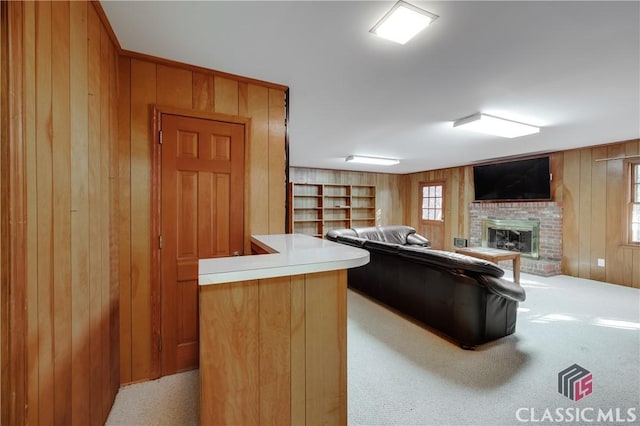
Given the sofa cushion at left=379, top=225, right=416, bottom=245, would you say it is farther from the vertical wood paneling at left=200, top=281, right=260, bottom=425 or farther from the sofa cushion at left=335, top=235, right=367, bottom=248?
the vertical wood paneling at left=200, top=281, right=260, bottom=425

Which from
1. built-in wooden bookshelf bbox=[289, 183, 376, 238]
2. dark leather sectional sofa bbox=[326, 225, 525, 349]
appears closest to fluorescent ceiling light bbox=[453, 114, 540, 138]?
dark leather sectional sofa bbox=[326, 225, 525, 349]

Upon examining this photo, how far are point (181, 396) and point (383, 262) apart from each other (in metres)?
2.49

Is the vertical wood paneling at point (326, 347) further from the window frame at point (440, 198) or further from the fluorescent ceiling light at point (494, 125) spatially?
the window frame at point (440, 198)

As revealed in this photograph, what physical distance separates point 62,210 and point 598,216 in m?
6.75

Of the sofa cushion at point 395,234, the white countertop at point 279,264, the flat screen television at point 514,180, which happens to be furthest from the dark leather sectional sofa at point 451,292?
the flat screen television at point 514,180

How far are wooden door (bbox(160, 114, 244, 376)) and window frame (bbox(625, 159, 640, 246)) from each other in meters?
5.89

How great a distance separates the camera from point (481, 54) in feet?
6.14

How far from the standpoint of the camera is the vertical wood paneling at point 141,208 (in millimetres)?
1924

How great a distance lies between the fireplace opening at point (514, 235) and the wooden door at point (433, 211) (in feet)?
4.48

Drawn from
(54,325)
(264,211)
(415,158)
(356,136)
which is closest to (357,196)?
(415,158)

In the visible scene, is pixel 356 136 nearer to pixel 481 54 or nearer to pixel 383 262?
pixel 383 262

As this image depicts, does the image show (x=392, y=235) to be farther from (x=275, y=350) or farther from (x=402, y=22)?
(x=275, y=350)

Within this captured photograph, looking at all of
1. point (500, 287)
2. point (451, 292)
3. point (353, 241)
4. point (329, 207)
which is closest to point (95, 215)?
point (451, 292)

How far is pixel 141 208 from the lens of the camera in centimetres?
194
